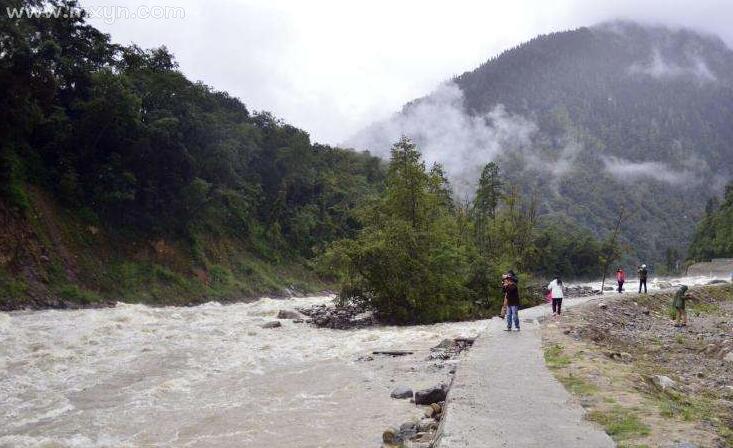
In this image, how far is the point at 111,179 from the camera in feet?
126

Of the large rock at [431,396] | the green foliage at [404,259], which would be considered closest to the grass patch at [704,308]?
the green foliage at [404,259]

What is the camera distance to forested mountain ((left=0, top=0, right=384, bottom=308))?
29.9m

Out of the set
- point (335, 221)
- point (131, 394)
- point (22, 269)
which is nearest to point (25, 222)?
point (22, 269)

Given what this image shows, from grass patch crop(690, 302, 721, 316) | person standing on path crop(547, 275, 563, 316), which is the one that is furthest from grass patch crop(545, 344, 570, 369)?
grass patch crop(690, 302, 721, 316)

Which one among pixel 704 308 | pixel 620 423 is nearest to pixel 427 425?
pixel 620 423

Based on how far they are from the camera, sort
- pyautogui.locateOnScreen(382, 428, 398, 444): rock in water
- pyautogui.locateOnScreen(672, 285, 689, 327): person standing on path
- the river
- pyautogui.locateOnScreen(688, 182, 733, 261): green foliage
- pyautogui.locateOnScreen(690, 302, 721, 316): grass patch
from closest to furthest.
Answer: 1. pyautogui.locateOnScreen(382, 428, 398, 444): rock in water
2. the river
3. pyautogui.locateOnScreen(672, 285, 689, 327): person standing on path
4. pyautogui.locateOnScreen(690, 302, 721, 316): grass patch
5. pyautogui.locateOnScreen(688, 182, 733, 261): green foliage

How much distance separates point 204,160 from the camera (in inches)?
1796

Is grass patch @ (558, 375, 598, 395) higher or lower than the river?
higher

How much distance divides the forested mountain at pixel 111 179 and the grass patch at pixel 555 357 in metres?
23.6

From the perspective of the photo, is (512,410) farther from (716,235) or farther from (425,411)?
(716,235)

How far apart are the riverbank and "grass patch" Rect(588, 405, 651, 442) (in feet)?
0.04

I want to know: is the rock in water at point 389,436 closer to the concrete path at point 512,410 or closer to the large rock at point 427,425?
the large rock at point 427,425

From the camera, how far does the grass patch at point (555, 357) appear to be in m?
11.2

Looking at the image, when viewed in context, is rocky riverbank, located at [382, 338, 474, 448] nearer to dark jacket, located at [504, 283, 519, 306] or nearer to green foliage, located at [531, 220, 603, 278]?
dark jacket, located at [504, 283, 519, 306]
